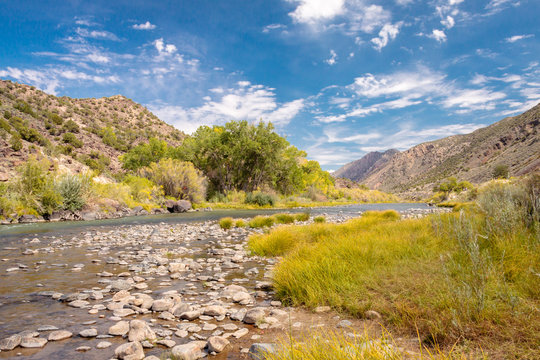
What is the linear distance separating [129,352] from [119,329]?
2.47 ft

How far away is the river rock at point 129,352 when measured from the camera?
283 cm

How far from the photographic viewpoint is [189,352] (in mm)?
2842

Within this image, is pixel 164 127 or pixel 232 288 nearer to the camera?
pixel 232 288

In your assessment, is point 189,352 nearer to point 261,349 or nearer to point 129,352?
point 129,352

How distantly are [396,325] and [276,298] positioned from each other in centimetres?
212

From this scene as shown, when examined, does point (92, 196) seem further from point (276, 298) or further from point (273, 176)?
point (273, 176)

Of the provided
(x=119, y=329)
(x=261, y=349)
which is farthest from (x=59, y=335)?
(x=261, y=349)

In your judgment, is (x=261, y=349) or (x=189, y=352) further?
(x=189, y=352)

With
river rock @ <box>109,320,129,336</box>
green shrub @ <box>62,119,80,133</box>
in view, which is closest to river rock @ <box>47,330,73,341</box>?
river rock @ <box>109,320,129,336</box>

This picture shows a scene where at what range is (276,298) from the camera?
4.71 m

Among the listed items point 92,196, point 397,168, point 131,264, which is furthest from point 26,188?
point 397,168

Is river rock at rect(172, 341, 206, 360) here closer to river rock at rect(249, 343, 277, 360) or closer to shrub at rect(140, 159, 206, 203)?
river rock at rect(249, 343, 277, 360)

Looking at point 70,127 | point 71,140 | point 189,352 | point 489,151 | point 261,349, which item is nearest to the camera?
point 261,349

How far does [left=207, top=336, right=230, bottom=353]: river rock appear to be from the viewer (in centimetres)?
302
